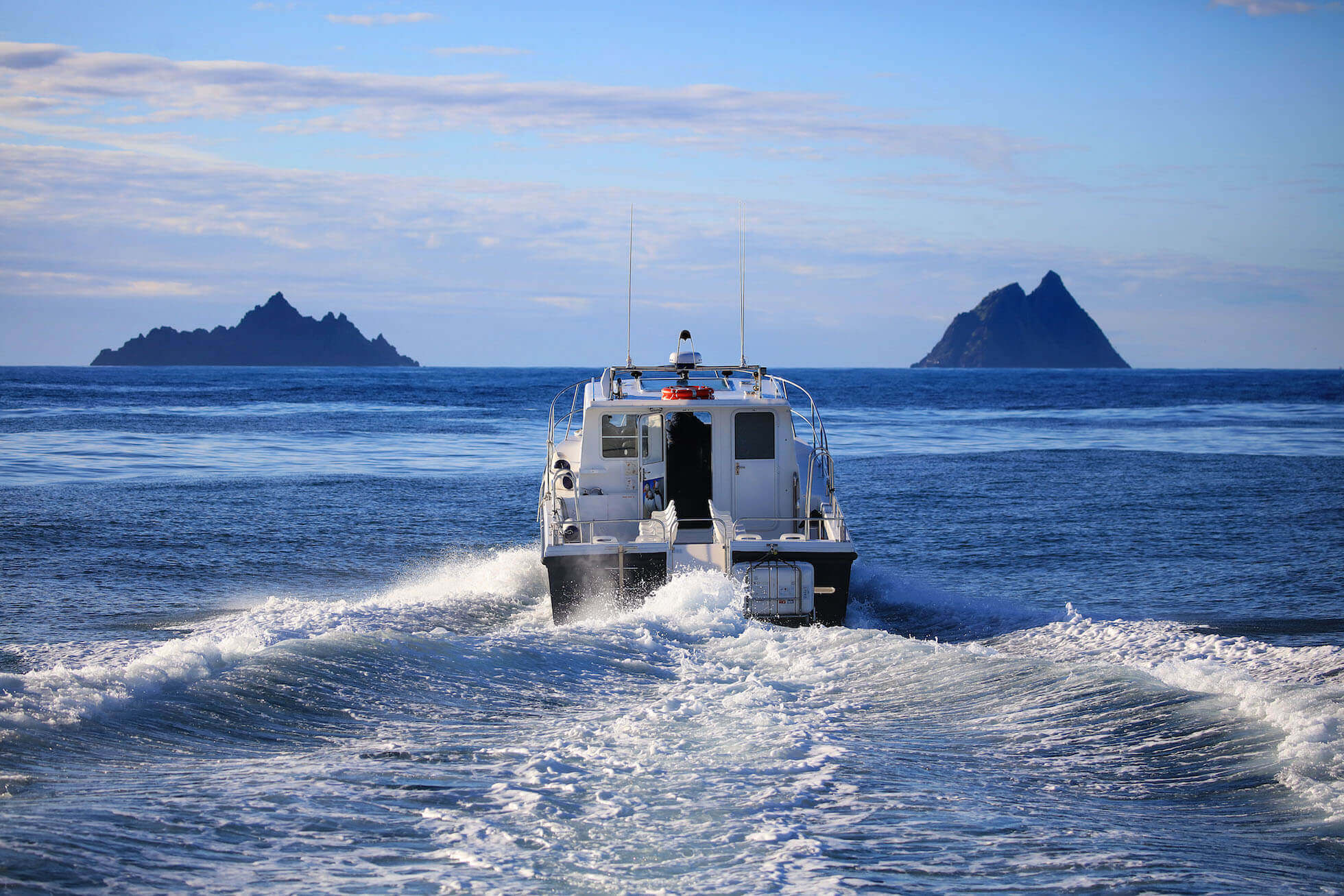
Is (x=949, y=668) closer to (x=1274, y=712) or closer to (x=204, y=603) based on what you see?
(x=1274, y=712)

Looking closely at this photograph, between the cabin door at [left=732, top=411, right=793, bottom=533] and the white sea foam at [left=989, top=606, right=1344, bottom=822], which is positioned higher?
the cabin door at [left=732, top=411, right=793, bottom=533]

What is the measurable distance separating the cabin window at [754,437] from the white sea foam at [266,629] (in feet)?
10.2

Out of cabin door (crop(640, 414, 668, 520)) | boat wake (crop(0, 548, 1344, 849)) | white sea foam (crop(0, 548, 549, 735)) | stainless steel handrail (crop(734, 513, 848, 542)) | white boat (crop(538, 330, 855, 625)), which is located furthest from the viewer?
cabin door (crop(640, 414, 668, 520))

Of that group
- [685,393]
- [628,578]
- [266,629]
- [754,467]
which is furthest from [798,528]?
[266,629]

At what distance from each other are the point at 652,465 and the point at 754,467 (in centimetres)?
125

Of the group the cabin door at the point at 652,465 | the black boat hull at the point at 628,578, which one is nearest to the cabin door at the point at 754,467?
the cabin door at the point at 652,465

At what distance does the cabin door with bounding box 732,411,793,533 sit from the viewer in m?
12.0

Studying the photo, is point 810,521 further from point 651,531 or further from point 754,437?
point 651,531

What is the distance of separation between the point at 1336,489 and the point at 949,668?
1951cm

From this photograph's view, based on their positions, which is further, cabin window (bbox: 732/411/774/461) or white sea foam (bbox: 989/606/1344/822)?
cabin window (bbox: 732/411/774/461)

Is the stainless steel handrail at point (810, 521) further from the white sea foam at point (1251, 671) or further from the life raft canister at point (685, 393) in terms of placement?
the white sea foam at point (1251, 671)

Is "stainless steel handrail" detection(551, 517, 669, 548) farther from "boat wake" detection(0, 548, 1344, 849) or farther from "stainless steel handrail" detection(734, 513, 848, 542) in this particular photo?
"stainless steel handrail" detection(734, 513, 848, 542)

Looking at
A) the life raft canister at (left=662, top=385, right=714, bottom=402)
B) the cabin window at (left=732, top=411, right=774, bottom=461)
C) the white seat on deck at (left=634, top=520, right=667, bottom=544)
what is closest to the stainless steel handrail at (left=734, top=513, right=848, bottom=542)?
the cabin window at (left=732, top=411, right=774, bottom=461)

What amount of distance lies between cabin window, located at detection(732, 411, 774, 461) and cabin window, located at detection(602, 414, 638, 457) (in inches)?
48.6
